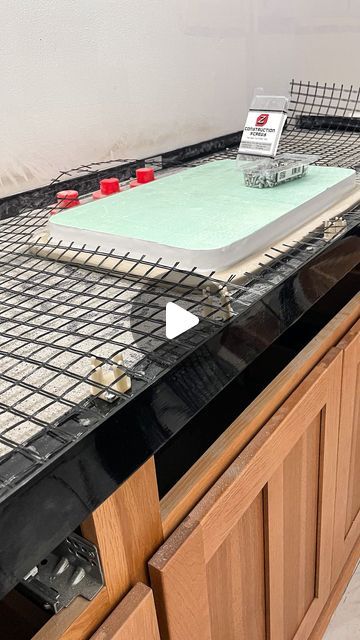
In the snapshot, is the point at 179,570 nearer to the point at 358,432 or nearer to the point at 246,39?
the point at 358,432

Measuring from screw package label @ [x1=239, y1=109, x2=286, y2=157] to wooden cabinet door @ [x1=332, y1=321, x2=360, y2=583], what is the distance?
0.33 meters

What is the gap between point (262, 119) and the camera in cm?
93

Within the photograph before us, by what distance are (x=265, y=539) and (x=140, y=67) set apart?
0.88 m

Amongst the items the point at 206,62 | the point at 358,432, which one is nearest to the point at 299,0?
the point at 206,62

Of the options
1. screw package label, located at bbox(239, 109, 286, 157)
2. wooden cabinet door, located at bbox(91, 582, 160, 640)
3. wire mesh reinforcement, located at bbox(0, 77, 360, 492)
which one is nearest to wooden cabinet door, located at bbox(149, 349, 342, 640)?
wooden cabinet door, located at bbox(91, 582, 160, 640)

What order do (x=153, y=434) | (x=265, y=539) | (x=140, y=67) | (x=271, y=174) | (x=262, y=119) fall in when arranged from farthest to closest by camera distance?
(x=140, y=67)
(x=262, y=119)
(x=271, y=174)
(x=265, y=539)
(x=153, y=434)

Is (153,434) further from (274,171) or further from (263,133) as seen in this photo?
(263,133)

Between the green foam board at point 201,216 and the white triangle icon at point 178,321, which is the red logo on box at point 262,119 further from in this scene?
the white triangle icon at point 178,321

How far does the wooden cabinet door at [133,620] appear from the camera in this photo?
0.44 meters

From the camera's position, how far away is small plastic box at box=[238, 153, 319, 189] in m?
0.83

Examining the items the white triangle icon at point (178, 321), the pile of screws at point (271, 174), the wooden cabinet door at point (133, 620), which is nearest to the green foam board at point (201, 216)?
the pile of screws at point (271, 174)

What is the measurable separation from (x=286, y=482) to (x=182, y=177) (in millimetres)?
521

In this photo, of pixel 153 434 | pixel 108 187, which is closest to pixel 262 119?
pixel 108 187

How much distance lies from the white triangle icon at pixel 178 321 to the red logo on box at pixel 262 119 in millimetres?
558
